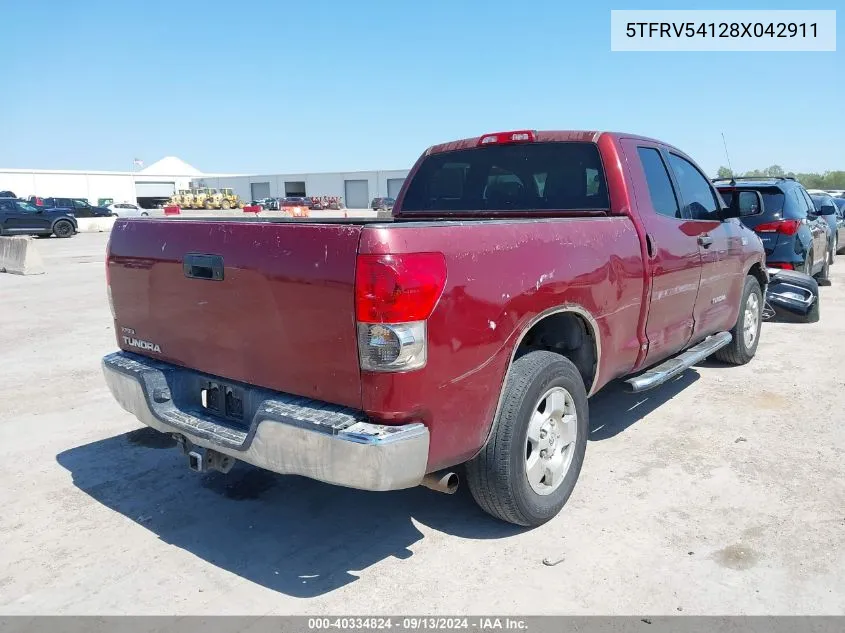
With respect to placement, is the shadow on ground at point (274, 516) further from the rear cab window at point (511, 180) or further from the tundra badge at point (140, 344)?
the rear cab window at point (511, 180)

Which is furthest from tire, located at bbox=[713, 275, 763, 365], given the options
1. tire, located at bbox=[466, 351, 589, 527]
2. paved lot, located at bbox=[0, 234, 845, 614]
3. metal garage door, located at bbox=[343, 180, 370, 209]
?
metal garage door, located at bbox=[343, 180, 370, 209]

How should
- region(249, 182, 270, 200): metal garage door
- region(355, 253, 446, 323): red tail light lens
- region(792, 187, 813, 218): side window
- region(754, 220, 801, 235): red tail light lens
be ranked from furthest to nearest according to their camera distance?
region(249, 182, 270, 200): metal garage door, region(792, 187, 813, 218): side window, region(754, 220, 801, 235): red tail light lens, region(355, 253, 446, 323): red tail light lens

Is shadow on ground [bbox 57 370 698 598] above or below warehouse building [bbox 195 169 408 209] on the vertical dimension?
below

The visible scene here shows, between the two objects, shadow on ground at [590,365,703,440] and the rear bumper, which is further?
shadow on ground at [590,365,703,440]

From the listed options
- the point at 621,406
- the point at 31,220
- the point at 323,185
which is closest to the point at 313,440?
the point at 621,406

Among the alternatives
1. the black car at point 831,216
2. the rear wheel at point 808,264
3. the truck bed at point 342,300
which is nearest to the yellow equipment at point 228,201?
the black car at point 831,216

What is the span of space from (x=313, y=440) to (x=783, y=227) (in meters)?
8.38

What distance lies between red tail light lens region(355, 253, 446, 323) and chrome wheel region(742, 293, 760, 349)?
15.8 feet

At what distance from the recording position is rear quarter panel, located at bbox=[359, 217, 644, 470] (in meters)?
2.64

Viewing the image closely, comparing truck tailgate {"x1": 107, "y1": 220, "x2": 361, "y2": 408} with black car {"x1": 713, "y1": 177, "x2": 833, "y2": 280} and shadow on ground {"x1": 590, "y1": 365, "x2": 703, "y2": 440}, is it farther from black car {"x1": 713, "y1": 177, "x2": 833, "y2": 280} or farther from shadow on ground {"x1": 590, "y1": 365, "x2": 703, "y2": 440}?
black car {"x1": 713, "y1": 177, "x2": 833, "y2": 280}

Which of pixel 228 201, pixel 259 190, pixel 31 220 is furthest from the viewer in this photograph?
pixel 259 190

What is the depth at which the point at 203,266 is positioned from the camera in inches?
124

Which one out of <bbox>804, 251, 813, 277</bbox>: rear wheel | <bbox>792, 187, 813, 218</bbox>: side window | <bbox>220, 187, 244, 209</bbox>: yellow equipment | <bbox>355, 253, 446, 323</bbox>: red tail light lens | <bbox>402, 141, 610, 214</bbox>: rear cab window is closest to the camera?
<bbox>355, 253, 446, 323</bbox>: red tail light lens

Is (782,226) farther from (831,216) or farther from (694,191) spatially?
(831,216)
